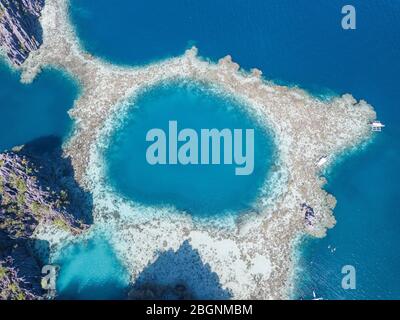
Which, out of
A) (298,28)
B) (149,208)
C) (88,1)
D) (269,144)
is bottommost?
(149,208)

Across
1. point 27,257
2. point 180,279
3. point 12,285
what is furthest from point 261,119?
point 12,285

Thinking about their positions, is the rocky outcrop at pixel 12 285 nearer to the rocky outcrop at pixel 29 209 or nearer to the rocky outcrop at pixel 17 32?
the rocky outcrop at pixel 29 209

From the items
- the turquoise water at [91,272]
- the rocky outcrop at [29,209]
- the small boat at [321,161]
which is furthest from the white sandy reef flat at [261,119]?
the rocky outcrop at [29,209]

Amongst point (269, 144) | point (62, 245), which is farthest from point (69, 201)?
point (269, 144)

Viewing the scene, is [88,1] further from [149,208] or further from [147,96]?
[149,208]

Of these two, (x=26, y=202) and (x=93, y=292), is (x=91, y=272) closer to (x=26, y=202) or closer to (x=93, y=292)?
(x=93, y=292)

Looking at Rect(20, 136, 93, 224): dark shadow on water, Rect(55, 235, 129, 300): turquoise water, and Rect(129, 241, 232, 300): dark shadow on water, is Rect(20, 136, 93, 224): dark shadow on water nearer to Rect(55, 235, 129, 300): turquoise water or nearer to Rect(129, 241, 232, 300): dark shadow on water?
Rect(55, 235, 129, 300): turquoise water
